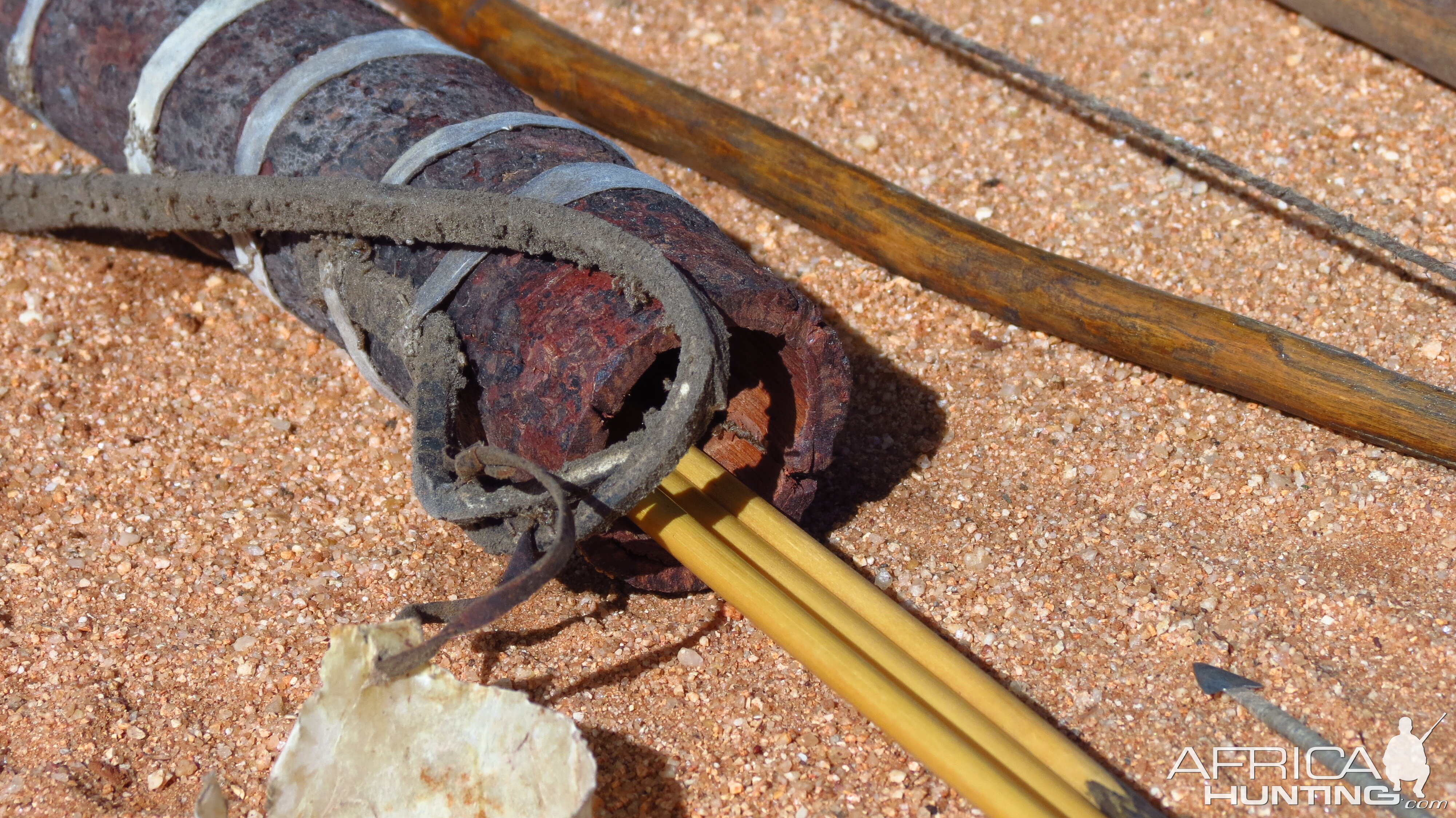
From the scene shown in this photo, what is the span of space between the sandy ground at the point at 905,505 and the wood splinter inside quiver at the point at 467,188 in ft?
1.06

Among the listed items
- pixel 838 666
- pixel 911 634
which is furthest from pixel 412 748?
pixel 911 634

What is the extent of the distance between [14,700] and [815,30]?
3054mm

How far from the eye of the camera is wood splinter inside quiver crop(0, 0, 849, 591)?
2.02 m

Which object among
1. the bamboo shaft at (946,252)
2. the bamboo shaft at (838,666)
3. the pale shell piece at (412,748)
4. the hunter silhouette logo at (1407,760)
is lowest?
the pale shell piece at (412,748)

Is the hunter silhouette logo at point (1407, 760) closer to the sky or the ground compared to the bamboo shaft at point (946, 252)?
closer to the ground

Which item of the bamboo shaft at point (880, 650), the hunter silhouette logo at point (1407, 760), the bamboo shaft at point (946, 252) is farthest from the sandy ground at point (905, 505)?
the bamboo shaft at point (880, 650)

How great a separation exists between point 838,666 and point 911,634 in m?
0.18

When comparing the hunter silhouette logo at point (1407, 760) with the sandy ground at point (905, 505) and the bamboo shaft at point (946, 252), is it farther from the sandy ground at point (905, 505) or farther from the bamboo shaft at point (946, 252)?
the bamboo shaft at point (946, 252)

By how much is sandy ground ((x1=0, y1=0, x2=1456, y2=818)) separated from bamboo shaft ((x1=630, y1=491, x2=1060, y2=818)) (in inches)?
11.0

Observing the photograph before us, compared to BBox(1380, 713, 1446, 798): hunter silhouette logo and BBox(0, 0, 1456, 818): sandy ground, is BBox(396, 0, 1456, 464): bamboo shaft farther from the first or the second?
BBox(1380, 713, 1446, 798): hunter silhouette logo

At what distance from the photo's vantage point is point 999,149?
348cm

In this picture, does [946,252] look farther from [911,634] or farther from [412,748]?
[412,748]

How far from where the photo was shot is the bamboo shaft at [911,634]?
1.82 metres

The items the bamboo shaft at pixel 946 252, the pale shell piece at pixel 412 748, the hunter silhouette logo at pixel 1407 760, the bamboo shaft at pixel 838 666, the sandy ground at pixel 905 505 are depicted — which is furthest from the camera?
the bamboo shaft at pixel 946 252
